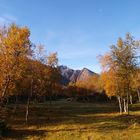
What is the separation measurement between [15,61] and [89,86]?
140m

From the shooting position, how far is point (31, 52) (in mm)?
40344

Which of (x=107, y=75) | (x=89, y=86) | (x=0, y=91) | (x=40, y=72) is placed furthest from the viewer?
(x=89, y=86)

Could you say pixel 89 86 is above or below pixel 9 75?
above

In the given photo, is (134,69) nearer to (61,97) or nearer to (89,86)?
(61,97)

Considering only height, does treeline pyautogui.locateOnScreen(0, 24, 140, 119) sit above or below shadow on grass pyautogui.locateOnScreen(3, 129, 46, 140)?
above

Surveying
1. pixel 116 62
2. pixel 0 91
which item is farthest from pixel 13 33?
pixel 116 62

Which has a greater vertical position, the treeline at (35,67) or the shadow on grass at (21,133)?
the treeline at (35,67)

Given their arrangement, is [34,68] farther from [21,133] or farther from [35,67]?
[21,133]

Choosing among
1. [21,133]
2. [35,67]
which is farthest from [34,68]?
[21,133]

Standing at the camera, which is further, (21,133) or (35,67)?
(35,67)

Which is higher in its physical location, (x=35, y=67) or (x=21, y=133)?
(x=35, y=67)

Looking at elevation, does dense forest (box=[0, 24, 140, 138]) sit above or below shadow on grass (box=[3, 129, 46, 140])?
above

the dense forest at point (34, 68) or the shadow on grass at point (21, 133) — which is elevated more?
the dense forest at point (34, 68)

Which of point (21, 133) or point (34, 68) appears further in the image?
point (34, 68)
